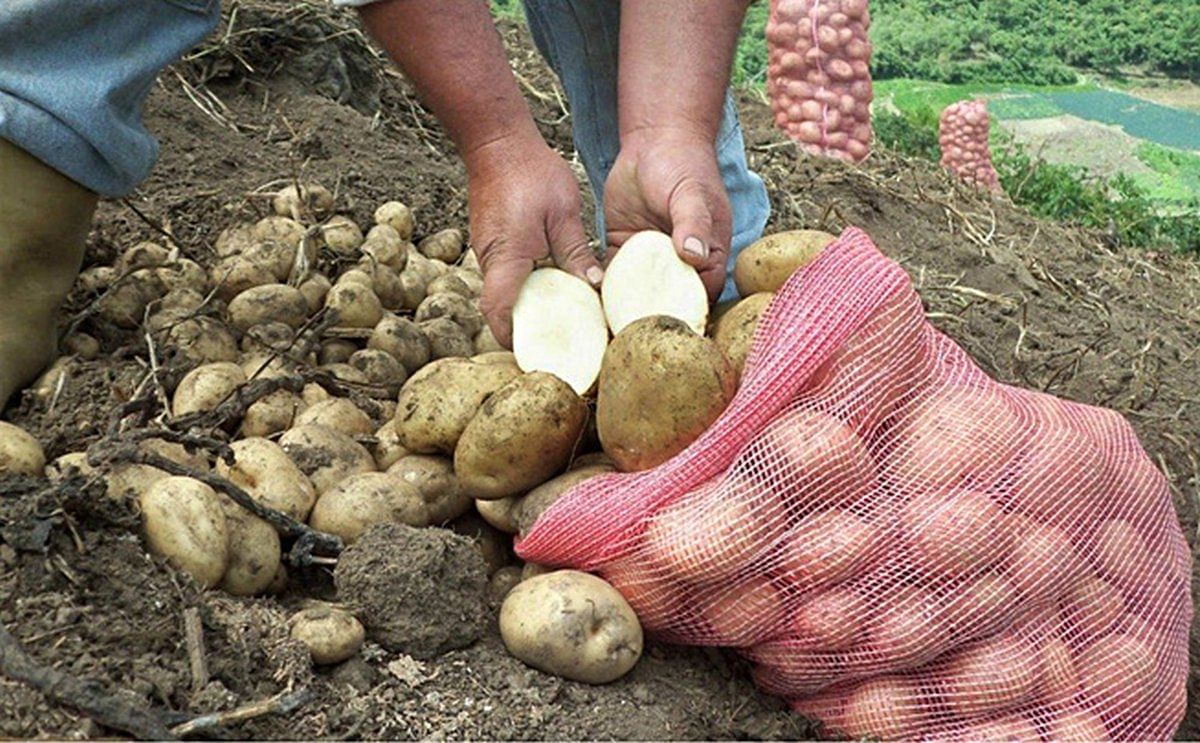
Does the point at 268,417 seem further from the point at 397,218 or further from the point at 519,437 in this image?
the point at 397,218

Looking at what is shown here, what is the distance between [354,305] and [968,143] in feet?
10.0

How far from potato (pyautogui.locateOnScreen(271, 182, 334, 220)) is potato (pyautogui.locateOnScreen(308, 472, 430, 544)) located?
0.95 metres

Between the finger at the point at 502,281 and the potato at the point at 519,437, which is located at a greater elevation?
the finger at the point at 502,281

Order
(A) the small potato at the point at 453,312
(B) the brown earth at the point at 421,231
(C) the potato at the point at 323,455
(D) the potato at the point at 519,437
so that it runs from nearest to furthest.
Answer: (B) the brown earth at the point at 421,231 → (D) the potato at the point at 519,437 → (C) the potato at the point at 323,455 → (A) the small potato at the point at 453,312

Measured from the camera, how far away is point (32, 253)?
222 centimetres

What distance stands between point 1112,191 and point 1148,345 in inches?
90.9

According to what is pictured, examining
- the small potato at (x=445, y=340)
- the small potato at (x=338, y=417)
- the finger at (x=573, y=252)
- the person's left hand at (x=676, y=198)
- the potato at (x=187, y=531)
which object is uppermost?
the person's left hand at (x=676, y=198)

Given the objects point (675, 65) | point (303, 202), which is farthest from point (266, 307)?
point (675, 65)

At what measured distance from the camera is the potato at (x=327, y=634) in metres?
1.68

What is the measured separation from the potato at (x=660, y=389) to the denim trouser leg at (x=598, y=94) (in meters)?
0.72

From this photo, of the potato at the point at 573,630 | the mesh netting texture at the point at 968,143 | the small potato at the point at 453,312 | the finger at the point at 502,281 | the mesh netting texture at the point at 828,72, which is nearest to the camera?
the potato at the point at 573,630

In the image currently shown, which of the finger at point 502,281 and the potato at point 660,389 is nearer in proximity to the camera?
the potato at point 660,389

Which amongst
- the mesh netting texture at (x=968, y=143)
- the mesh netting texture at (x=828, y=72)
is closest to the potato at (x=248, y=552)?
the mesh netting texture at (x=828, y=72)

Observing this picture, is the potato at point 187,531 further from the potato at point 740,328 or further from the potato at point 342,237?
the potato at point 342,237
